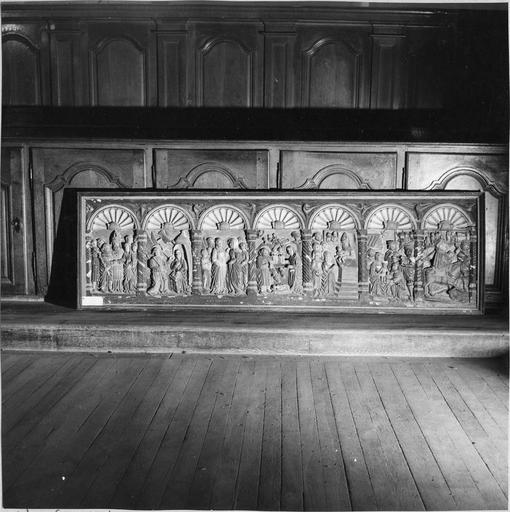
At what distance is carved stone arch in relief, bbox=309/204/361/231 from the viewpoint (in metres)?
3.41

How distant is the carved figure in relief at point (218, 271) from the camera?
339 centimetres

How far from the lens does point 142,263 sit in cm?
341

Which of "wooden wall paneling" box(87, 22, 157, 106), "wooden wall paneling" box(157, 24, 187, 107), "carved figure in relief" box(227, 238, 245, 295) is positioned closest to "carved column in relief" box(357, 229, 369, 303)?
"carved figure in relief" box(227, 238, 245, 295)

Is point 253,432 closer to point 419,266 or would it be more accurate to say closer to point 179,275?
point 179,275

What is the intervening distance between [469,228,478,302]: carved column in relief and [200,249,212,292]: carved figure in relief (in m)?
1.76

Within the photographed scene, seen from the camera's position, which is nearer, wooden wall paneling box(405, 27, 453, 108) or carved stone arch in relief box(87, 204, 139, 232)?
carved stone arch in relief box(87, 204, 139, 232)

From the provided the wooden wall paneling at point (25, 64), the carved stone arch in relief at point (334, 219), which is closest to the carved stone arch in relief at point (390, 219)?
the carved stone arch in relief at point (334, 219)

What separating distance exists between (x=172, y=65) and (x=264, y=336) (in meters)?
2.68

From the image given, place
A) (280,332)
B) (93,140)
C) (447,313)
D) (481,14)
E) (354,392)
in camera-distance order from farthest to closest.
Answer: (481,14) → (93,140) → (447,313) → (280,332) → (354,392)

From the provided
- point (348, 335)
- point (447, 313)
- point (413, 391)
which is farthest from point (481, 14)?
point (413, 391)

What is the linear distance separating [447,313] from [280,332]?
3.87 feet

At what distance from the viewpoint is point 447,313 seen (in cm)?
331

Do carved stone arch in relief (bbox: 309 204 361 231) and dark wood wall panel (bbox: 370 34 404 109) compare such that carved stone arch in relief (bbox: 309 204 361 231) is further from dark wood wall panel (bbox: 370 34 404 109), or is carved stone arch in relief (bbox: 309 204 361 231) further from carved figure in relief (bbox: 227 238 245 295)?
dark wood wall panel (bbox: 370 34 404 109)

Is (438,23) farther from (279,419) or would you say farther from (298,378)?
(279,419)
